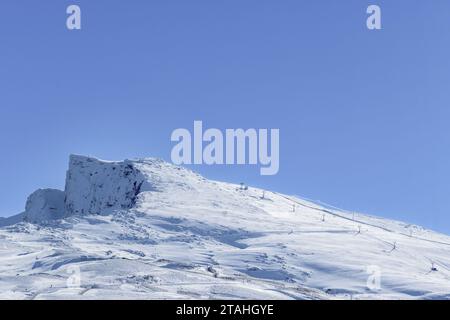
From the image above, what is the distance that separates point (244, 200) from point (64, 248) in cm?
6957

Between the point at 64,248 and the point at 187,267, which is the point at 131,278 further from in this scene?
the point at 64,248

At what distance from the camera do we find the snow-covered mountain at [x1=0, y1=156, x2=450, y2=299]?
283 feet

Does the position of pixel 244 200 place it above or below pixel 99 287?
above

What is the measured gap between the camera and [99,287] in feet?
264

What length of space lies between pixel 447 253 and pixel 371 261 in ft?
100

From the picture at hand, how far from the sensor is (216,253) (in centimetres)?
12375

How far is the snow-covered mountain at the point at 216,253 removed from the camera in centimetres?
8631

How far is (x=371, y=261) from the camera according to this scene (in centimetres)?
12512
